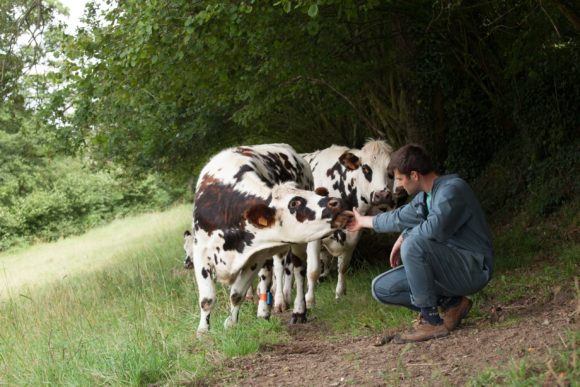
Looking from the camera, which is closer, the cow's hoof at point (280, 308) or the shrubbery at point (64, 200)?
the cow's hoof at point (280, 308)

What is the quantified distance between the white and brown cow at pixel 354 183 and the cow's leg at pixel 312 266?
68cm

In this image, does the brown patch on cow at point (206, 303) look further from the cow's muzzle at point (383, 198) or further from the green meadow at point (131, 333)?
the cow's muzzle at point (383, 198)

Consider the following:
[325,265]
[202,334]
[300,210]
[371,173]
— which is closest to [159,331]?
[202,334]

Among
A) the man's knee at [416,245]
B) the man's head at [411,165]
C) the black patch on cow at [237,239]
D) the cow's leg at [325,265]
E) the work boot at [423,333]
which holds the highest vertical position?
the man's head at [411,165]

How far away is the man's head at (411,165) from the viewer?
231 inches

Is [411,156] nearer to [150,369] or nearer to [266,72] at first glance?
[150,369]

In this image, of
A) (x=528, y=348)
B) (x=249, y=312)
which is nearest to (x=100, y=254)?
(x=249, y=312)

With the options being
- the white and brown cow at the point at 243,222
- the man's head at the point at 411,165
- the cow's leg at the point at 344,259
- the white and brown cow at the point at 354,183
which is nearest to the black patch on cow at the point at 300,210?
the white and brown cow at the point at 243,222

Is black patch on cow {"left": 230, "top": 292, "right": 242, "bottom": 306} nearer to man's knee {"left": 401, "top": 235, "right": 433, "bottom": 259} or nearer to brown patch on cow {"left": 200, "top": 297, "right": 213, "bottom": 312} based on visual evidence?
brown patch on cow {"left": 200, "top": 297, "right": 213, "bottom": 312}

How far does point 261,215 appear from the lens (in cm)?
689

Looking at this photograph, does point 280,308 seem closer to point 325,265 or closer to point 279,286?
point 279,286

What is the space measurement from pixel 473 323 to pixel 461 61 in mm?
10182

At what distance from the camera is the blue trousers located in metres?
5.78

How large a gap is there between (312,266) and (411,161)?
3479 millimetres
